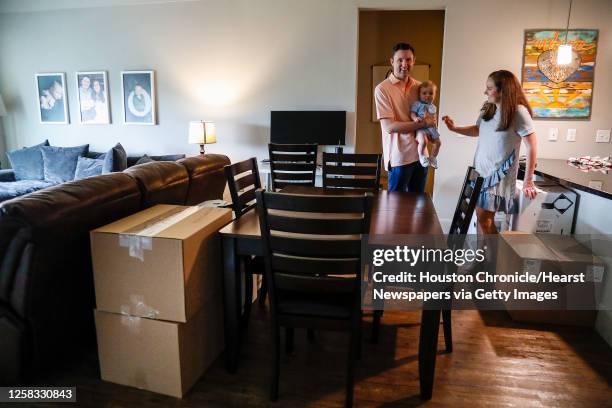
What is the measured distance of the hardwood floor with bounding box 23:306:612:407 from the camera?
178 cm

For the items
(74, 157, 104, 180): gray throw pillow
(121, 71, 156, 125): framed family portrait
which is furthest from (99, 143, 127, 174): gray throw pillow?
(121, 71, 156, 125): framed family portrait

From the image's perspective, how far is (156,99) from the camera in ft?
16.1

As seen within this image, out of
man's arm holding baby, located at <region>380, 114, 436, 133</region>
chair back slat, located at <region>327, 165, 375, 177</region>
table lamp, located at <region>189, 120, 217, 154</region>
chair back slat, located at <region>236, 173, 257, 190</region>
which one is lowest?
chair back slat, located at <region>236, 173, 257, 190</region>

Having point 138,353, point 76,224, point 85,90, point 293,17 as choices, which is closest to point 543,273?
point 138,353

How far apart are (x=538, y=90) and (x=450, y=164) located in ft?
3.40

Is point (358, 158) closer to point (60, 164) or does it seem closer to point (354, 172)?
point (354, 172)

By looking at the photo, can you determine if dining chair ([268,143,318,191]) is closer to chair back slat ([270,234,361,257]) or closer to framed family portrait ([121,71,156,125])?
chair back slat ([270,234,361,257])

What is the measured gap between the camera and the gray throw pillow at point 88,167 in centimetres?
453

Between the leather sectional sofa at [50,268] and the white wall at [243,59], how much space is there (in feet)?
9.26

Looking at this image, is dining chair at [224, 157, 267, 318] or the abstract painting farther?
the abstract painting

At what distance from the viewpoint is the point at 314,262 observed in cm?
155

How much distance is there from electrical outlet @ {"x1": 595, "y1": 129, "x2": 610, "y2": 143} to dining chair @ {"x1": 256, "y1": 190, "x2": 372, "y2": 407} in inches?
140

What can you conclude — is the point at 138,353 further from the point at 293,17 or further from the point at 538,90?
the point at 538,90

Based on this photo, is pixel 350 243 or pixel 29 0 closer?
pixel 350 243
